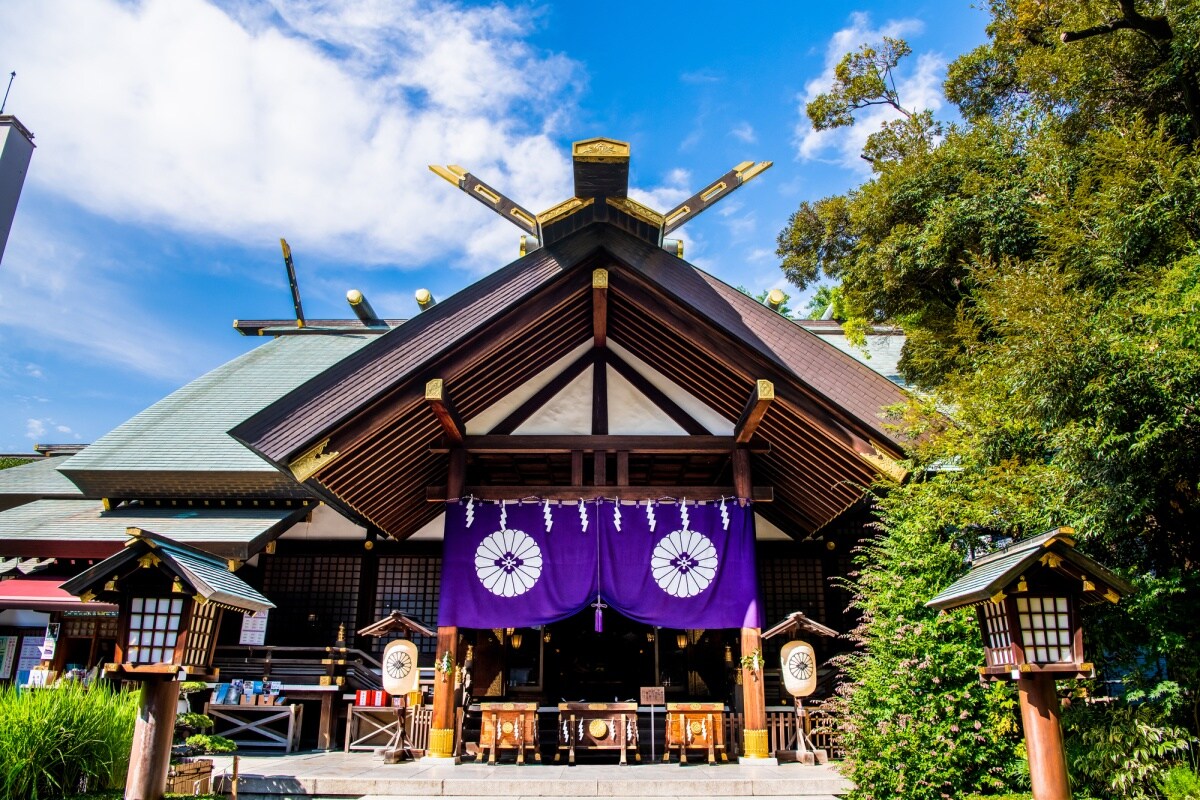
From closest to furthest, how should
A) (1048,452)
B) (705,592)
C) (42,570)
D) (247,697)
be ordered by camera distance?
1. (1048,452)
2. (705,592)
3. (247,697)
4. (42,570)

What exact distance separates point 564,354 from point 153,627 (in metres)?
7.30

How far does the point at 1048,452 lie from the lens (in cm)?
729

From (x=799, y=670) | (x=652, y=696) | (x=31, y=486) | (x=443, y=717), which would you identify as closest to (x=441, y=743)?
(x=443, y=717)

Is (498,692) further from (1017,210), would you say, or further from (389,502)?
(1017,210)

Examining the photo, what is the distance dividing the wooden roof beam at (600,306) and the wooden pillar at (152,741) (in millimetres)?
6716

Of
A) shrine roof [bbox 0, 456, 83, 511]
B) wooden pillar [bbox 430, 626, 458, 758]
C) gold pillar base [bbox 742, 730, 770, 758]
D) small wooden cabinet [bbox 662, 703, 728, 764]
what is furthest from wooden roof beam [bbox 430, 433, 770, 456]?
shrine roof [bbox 0, 456, 83, 511]

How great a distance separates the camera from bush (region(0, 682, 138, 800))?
17.0 feet

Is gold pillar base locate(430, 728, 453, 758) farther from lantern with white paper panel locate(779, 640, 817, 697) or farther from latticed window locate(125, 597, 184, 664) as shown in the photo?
latticed window locate(125, 597, 184, 664)

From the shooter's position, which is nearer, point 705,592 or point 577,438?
point 705,592

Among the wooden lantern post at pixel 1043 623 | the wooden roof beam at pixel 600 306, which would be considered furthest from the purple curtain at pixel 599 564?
the wooden lantern post at pixel 1043 623

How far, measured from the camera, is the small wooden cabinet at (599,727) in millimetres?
9461

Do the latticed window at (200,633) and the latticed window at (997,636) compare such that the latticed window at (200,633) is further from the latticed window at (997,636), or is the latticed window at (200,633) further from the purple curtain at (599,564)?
the latticed window at (997,636)

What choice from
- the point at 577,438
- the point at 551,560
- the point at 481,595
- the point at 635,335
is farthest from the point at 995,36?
the point at 481,595

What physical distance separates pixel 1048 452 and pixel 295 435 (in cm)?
820
